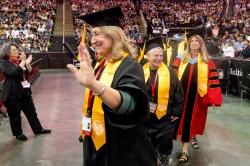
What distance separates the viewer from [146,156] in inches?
102

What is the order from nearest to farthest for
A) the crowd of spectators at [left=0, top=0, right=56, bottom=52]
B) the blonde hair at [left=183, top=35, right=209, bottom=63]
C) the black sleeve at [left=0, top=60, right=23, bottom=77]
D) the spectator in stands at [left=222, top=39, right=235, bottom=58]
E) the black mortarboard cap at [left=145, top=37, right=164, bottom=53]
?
1. the black mortarboard cap at [left=145, top=37, right=164, bottom=53]
2. the blonde hair at [left=183, top=35, right=209, bottom=63]
3. the black sleeve at [left=0, top=60, right=23, bottom=77]
4. the spectator in stands at [left=222, top=39, right=235, bottom=58]
5. the crowd of spectators at [left=0, top=0, right=56, bottom=52]

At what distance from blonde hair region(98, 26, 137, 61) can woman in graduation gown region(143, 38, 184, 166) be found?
2219mm

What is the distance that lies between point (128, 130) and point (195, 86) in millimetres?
3781

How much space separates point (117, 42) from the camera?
2.56 meters

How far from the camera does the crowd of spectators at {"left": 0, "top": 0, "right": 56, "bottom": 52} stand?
23.7 metres

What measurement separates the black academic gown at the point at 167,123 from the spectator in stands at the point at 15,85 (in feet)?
10.3

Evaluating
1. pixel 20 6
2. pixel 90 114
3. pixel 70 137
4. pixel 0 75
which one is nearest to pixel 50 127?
pixel 70 137

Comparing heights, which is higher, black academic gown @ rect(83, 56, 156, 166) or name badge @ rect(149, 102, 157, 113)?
black academic gown @ rect(83, 56, 156, 166)

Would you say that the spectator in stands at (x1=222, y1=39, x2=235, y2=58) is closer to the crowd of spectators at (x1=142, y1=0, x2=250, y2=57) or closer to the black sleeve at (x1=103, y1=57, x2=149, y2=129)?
the crowd of spectators at (x1=142, y1=0, x2=250, y2=57)

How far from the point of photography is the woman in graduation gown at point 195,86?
598 centimetres

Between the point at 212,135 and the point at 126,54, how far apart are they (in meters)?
5.57

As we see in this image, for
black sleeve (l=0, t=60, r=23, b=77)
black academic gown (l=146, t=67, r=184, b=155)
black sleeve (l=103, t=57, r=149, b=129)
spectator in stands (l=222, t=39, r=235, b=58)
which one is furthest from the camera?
spectator in stands (l=222, t=39, r=235, b=58)

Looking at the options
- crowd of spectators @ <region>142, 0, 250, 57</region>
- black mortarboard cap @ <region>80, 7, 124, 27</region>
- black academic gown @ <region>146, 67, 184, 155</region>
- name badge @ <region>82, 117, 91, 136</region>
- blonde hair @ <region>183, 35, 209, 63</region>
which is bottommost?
black academic gown @ <region>146, 67, 184, 155</region>

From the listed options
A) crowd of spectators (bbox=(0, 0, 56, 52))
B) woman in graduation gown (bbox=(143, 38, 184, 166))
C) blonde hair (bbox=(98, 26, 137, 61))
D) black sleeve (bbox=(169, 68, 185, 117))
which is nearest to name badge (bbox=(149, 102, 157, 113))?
woman in graduation gown (bbox=(143, 38, 184, 166))
